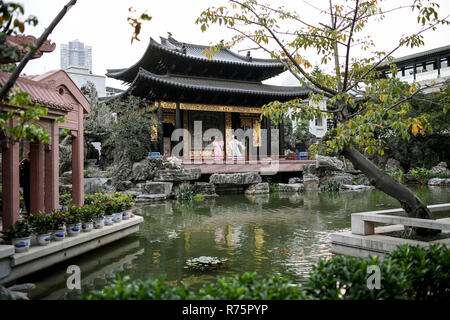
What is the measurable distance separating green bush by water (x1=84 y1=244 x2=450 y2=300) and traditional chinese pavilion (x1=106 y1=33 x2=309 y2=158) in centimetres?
1861

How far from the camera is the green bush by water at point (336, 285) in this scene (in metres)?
2.65

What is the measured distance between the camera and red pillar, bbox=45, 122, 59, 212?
704 centimetres

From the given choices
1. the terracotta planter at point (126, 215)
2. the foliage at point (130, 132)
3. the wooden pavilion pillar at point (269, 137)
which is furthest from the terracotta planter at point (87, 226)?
the wooden pavilion pillar at point (269, 137)

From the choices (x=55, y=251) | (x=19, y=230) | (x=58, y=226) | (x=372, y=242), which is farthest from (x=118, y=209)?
(x=372, y=242)

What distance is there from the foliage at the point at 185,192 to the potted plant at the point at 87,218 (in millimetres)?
10368

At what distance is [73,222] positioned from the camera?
6.70 meters

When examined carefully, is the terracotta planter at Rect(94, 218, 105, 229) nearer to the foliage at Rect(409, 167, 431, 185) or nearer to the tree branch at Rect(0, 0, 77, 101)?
the tree branch at Rect(0, 0, 77, 101)

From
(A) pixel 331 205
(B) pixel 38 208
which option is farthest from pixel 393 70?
(A) pixel 331 205

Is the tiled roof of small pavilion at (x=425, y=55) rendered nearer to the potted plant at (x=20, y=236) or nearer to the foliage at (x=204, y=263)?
the foliage at (x=204, y=263)

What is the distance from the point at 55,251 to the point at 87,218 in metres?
1.19
